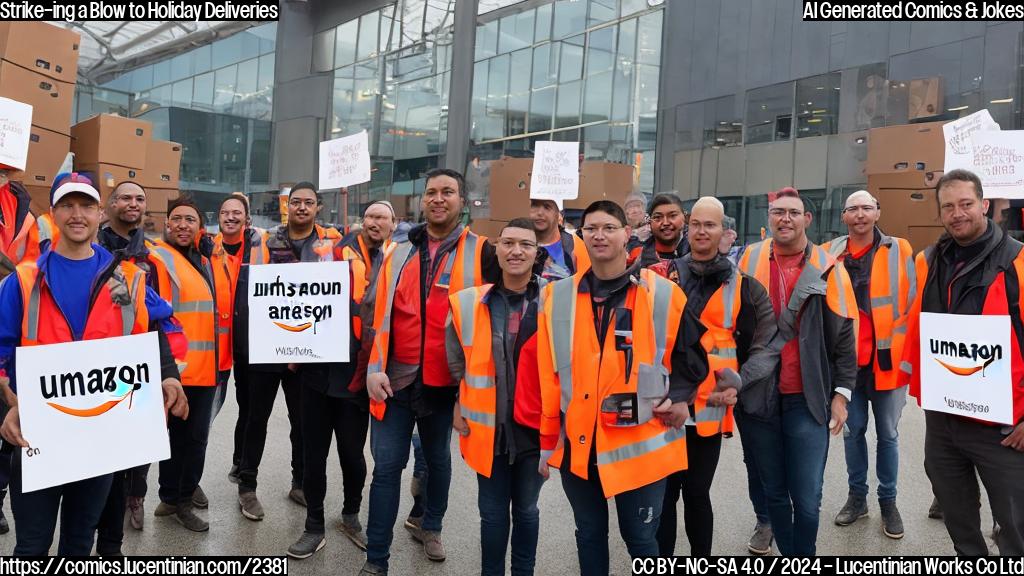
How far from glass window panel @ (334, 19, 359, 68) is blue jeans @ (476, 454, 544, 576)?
17.8 metres

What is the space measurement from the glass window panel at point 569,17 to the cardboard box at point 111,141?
10653 mm

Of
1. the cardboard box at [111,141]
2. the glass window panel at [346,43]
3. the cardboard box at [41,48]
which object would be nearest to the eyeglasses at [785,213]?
the cardboard box at [41,48]

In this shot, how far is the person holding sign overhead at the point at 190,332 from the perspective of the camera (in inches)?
152

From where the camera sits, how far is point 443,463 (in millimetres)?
3600

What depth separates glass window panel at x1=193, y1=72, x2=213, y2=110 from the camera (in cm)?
2191

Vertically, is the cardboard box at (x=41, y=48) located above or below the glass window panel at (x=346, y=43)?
below

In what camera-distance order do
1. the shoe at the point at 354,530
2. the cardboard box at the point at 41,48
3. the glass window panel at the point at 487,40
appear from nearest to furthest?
the shoe at the point at 354,530 < the cardboard box at the point at 41,48 < the glass window panel at the point at 487,40

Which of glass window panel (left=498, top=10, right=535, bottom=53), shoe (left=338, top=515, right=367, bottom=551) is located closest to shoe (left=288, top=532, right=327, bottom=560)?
shoe (left=338, top=515, right=367, bottom=551)

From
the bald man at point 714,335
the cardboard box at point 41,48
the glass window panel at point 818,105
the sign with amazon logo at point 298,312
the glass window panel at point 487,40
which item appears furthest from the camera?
the glass window panel at point 487,40

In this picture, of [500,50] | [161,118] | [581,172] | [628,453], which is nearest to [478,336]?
[628,453]

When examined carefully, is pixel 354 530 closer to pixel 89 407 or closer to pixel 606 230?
pixel 89 407

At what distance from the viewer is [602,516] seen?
2.78m

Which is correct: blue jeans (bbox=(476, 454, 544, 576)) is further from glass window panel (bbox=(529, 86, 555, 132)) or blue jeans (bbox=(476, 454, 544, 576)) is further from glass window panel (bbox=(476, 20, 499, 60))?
glass window panel (bbox=(476, 20, 499, 60))

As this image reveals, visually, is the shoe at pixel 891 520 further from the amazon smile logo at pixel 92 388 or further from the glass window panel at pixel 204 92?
the glass window panel at pixel 204 92
